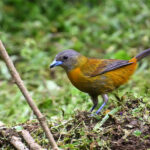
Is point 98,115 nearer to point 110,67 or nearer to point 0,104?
point 110,67

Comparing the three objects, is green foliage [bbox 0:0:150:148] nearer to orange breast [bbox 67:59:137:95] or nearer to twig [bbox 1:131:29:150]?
orange breast [bbox 67:59:137:95]

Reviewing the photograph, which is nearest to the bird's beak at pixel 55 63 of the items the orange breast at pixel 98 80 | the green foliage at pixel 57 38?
the orange breast at pixel 98 80

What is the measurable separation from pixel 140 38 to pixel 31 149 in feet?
18.8

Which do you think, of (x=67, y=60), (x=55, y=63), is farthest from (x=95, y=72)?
(x=55, y=63)

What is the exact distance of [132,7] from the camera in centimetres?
949

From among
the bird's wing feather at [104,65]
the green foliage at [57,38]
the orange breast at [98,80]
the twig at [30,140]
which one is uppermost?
the green foliage at [57,38]

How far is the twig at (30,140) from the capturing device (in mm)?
3499

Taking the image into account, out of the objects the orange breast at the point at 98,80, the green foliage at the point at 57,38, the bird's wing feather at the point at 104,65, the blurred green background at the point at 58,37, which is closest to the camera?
the orange breast at the point at 98,80

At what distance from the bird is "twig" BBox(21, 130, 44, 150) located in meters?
1.02

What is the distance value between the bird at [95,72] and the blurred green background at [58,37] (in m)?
1.24

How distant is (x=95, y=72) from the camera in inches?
186

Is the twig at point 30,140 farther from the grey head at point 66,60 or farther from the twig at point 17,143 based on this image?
the grey head at point 66,60

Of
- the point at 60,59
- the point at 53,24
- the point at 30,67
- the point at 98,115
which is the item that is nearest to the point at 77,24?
the point at 53,24

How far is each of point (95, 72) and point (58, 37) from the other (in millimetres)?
4955
